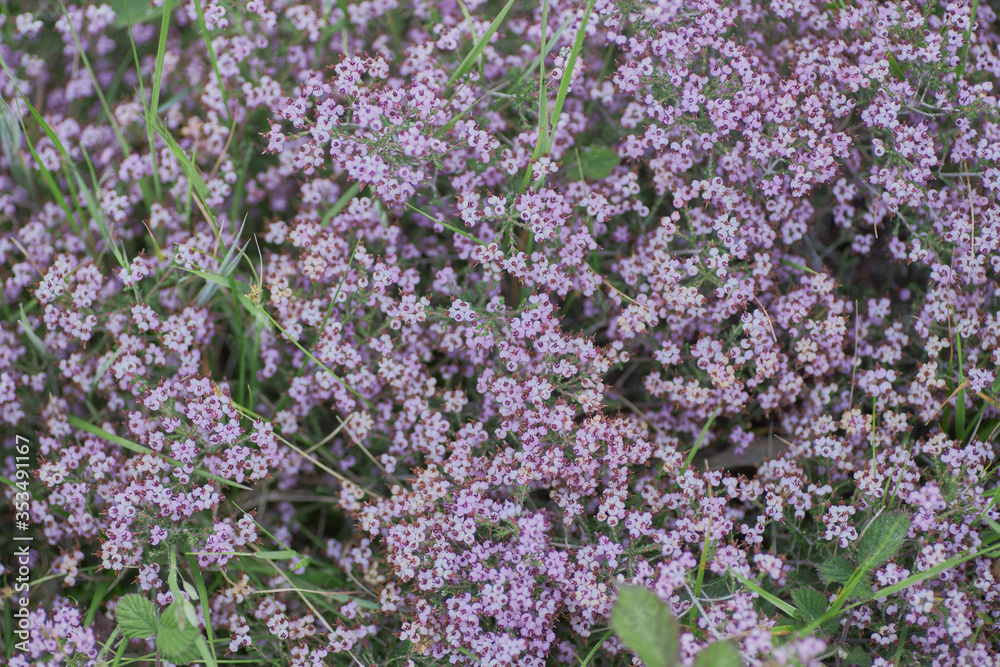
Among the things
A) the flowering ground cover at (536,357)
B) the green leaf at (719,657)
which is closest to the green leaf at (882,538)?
the flowering ground cover at (536,357)

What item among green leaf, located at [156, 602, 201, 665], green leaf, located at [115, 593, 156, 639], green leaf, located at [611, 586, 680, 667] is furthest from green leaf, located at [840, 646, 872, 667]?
green leaf, located at [115, 593, 156, 639]

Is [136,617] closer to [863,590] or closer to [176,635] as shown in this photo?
[176,635]

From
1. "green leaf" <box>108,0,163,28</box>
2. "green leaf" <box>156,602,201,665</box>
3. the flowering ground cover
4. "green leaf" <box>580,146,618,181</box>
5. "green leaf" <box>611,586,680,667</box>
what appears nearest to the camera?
"green leaf" <box>611,586,680,667</box>

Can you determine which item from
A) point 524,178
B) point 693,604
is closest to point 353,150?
point 524,178

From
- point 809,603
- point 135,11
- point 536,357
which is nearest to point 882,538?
point 809,603

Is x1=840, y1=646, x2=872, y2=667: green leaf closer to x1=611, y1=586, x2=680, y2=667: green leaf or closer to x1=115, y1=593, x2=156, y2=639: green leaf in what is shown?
x1=611, y1=586, x2=680, y2=667: green leaf
